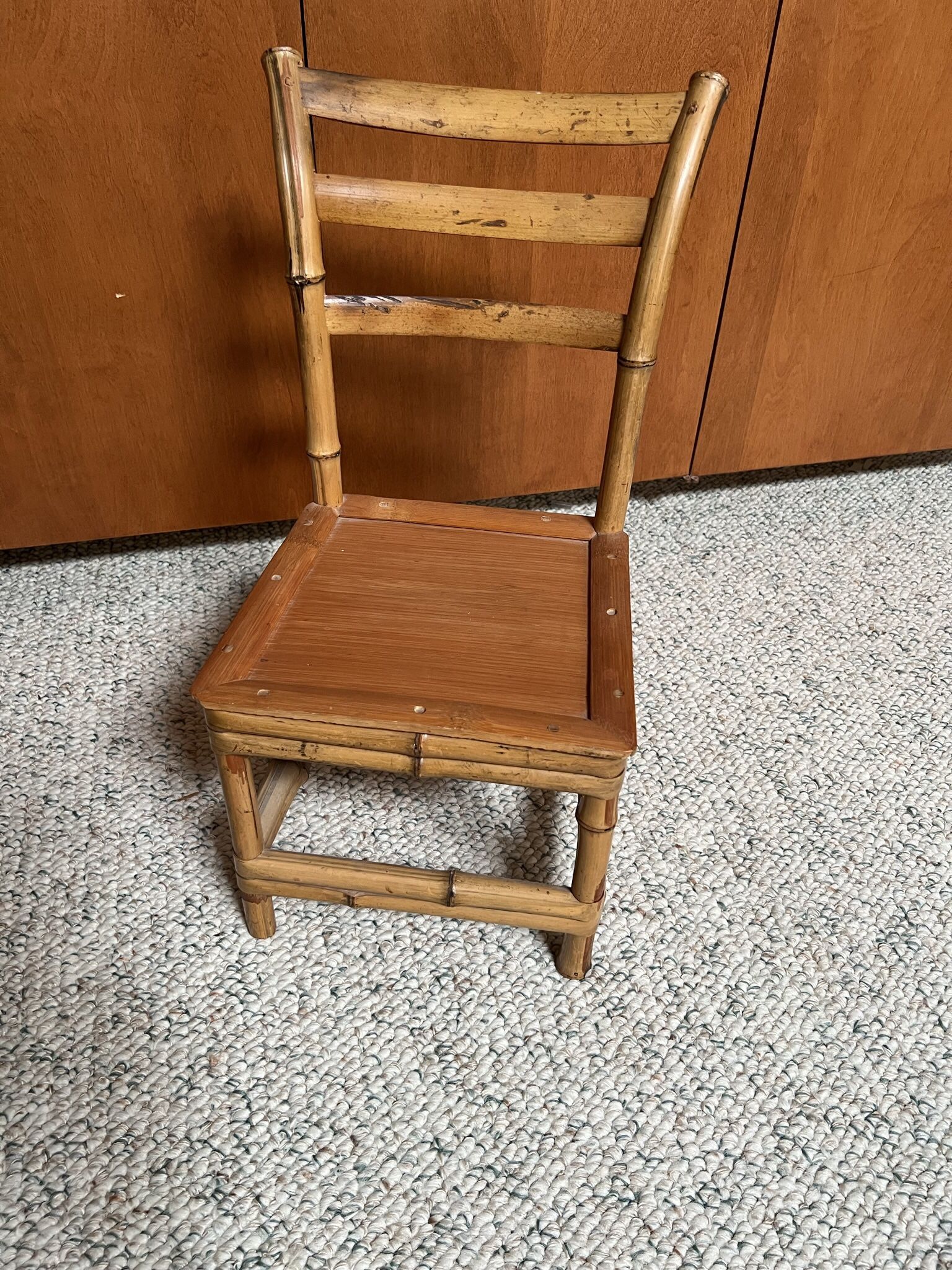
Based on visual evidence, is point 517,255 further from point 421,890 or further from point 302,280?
point 421,890

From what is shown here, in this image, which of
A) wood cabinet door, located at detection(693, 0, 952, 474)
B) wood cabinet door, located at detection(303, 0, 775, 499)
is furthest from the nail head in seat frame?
wood cabinet door, located at detection(693, 0, 952, 474)

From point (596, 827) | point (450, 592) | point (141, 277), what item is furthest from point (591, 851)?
point (141, 277)

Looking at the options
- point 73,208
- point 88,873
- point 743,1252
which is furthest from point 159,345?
point 743,1252

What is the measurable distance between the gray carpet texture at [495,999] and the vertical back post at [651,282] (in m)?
0.40

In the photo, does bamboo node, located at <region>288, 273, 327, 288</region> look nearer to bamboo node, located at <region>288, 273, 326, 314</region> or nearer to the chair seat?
bamboo node, located at <region>288, 273, 326, 314</region>

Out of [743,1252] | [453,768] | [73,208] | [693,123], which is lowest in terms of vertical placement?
[743,1252]

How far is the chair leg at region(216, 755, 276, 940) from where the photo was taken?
2.88 feet

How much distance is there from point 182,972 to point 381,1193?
0.30 metres

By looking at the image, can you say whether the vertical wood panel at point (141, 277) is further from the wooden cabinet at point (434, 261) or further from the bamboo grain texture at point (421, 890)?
the bamboo grain texture at point (421, 890)

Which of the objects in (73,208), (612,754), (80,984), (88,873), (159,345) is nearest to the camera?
(612,754)

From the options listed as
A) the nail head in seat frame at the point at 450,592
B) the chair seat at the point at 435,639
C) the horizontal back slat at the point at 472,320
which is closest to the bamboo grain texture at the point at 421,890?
the nail head in seat frame at the point at 450,592

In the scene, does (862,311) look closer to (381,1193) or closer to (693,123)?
(693,123)

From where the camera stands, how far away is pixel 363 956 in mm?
1015

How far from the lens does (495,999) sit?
0.98 meters
